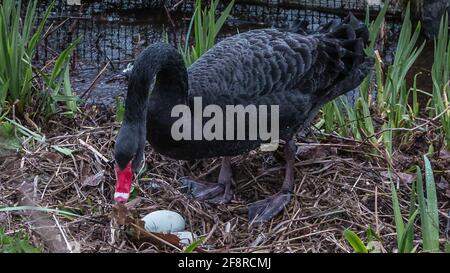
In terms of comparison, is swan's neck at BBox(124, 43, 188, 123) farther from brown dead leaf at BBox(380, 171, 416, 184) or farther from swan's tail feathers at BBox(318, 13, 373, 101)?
brown dead leaf at BBox(380, 171, 416, 184)

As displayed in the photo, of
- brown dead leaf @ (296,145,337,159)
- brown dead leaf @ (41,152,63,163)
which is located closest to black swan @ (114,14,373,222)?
brown dead leaf @ (296,145,337,159)

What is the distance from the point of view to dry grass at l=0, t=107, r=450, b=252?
2.69 metres

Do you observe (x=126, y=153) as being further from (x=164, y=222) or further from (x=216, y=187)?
(x=216, y=187)

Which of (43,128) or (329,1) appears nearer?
(43,128)

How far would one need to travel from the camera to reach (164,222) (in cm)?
274

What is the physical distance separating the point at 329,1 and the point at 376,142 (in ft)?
8.44

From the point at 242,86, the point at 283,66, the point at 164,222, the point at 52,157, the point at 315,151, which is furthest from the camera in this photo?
the point at 315,151

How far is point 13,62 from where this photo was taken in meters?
3.33

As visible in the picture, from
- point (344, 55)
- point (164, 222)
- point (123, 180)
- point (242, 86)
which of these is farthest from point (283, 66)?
point (123, 180)

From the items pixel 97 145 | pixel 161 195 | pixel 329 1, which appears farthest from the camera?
pixel 329 1

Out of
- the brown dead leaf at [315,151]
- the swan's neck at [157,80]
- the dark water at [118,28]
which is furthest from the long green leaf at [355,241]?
the dark water at [118,28]

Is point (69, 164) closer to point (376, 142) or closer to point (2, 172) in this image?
point (2, 172)

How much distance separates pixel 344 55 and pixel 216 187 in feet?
2.40
